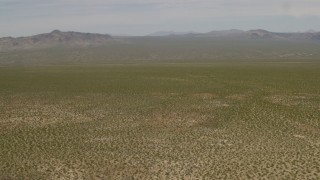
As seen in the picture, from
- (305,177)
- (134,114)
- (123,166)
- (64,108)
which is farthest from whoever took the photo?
(64,108)

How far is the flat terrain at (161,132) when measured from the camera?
23.4m

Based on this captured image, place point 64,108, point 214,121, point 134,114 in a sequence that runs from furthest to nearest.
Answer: point 64,108 < point 134,114 < point 214,121

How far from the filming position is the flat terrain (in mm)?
23391

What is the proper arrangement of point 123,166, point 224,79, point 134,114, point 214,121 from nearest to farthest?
point 123,166 → point 214,121 → point 134,114 → point 224,79

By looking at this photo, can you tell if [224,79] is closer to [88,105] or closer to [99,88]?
[99,88]

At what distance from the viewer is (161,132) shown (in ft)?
104

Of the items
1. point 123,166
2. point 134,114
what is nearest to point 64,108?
point 134,114

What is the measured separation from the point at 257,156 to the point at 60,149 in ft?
41.2

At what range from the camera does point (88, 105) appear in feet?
141

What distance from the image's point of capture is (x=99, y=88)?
55.7 metres

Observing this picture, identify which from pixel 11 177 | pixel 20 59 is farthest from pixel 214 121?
pixel 20 59

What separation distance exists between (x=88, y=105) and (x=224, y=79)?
2826 cm

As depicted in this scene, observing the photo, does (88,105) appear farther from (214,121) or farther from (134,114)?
(214,121)

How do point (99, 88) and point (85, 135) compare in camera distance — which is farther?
point (99, 88)
